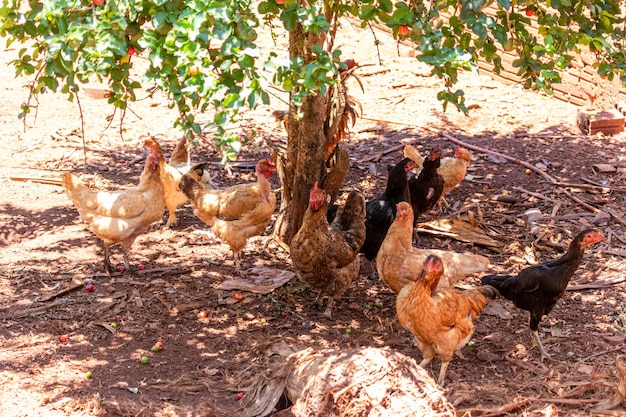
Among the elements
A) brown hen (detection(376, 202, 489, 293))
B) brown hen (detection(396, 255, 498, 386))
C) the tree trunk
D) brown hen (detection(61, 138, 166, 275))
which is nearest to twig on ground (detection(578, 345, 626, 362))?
brown hen (detection(396, 255, 498, 386))

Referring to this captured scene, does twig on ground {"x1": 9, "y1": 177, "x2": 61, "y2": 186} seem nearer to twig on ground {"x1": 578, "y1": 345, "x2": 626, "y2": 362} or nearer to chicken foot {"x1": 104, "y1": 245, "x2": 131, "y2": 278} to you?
chicken foot {"x1": 104, "y1": 245, "x2": 131, "y2": 278}

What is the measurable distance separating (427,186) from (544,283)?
2553 mm

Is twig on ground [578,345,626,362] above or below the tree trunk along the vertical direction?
below

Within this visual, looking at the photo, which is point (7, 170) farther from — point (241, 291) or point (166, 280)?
point (241, 291)

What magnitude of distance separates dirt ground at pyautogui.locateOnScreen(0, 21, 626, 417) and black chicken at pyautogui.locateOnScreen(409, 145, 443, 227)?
1.58ft

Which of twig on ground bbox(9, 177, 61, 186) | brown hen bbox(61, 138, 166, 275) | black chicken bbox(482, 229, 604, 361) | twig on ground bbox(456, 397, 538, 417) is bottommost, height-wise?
twig on ground bbox(456, 397, 538, 417)

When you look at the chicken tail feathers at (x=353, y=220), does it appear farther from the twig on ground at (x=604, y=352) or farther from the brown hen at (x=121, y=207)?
the twig on ground at (x=604, y=352)

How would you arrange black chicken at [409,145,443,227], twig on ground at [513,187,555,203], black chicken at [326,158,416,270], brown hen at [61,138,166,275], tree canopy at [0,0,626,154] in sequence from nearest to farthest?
tree canopy at [0,0,626,154], brown hen at [61,138,166,275], black chicken at [326,158,416,270], black chicken at [409,145,443,227], twig on ground at [513,187,555,203]

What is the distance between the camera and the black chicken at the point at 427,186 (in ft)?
27.0

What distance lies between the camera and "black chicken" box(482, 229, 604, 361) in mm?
5934

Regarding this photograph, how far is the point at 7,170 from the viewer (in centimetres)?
982

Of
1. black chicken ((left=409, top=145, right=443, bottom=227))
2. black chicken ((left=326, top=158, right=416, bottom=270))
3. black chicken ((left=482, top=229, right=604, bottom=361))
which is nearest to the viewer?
black chicken ((left=482, top=229, right=604, bottom=361))

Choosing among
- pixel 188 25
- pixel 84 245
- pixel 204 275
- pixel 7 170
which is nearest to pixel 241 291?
pixel 204 275

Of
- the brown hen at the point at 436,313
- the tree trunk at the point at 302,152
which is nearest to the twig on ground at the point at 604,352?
the brown hen at the point at 436,313
